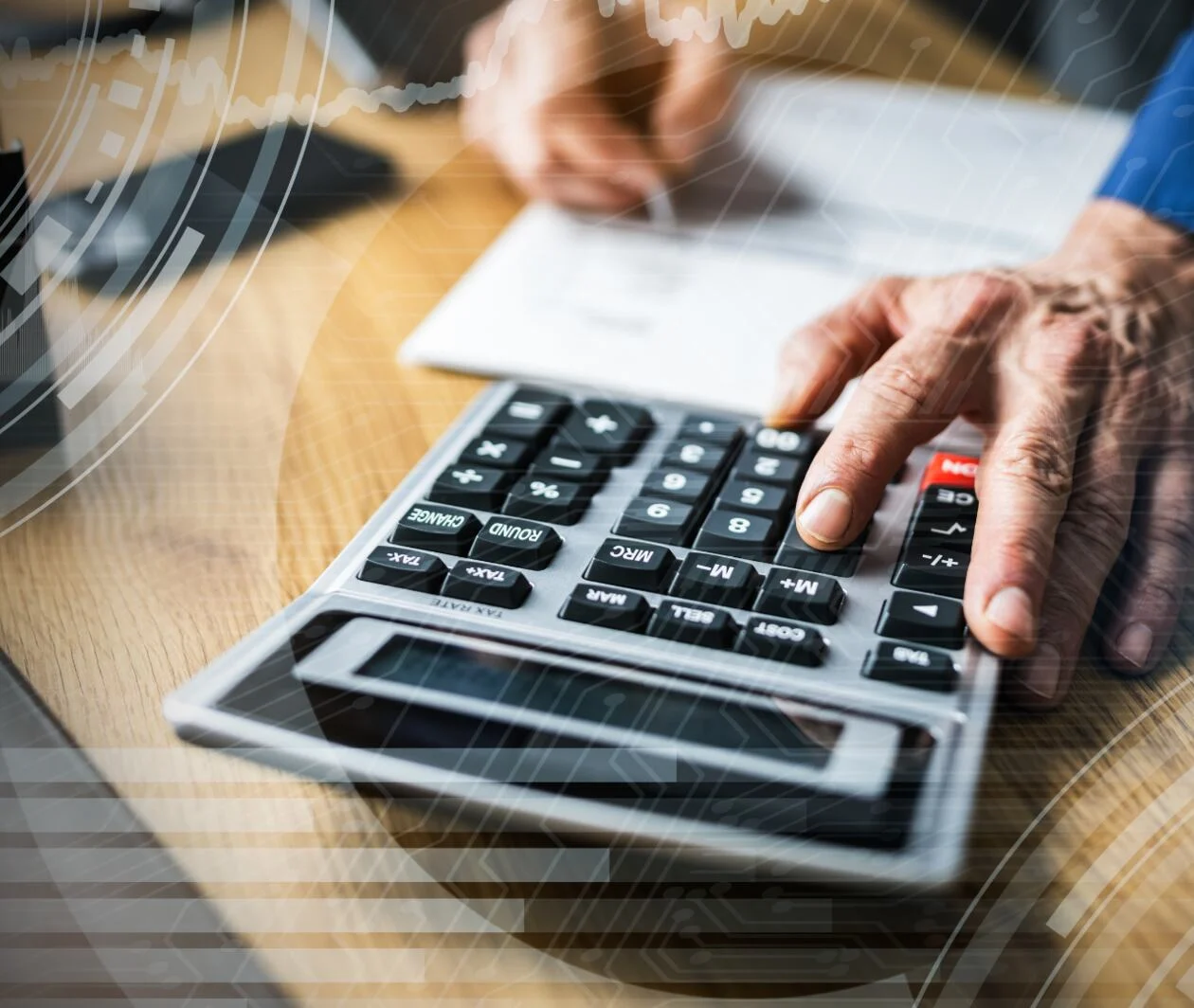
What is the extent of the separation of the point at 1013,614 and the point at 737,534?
0.07 m

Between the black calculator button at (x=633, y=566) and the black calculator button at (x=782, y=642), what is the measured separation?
0.03 m

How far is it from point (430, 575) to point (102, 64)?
190mm

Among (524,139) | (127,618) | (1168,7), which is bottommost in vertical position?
(127,618)

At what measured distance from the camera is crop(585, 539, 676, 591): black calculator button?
272mm

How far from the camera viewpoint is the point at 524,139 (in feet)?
1.86

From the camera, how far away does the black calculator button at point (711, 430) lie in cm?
34

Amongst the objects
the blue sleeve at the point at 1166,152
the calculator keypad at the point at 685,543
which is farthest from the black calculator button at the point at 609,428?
the blue sleeve at the point at 1166,152

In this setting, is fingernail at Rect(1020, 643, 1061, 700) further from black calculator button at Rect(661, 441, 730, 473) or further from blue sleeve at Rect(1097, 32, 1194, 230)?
blue sleeve at Rect(1097, 32, 1194, 230)

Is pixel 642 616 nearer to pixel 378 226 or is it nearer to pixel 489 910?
pixel 489 910

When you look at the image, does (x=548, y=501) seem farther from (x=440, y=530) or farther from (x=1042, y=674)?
(x=1042, y=674)

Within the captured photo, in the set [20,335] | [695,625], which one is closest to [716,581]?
[695,625]

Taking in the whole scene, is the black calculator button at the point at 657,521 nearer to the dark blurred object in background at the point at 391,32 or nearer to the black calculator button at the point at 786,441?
the black calculator button at the point at 786,441

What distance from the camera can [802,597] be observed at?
0.26 metres

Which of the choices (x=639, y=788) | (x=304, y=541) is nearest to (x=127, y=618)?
(x=304, y=541)
